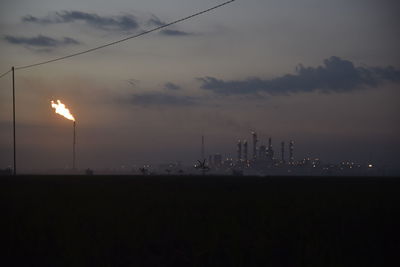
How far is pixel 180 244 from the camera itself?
16172 millimetres

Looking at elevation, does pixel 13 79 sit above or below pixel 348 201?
above

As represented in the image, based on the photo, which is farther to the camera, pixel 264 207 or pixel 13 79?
pixel 13 79

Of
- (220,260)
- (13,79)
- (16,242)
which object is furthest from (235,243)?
(13,79)

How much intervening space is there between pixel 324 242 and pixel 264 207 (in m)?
8.67

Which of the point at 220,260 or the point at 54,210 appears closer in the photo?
the point at 220,260

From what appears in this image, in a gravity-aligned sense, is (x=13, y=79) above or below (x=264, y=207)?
above

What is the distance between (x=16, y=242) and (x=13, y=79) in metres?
36.2

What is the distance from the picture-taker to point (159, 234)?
17.3 m

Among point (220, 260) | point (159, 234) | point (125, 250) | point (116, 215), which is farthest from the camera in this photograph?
point (116, 215)

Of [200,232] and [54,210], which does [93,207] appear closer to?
[54,210]

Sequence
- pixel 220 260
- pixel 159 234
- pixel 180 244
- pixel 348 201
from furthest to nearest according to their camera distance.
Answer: pixel 348 201 < pixel 159 234 < pixel 180 244 < pixel 220 260

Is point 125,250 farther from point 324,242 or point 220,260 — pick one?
point 324,242

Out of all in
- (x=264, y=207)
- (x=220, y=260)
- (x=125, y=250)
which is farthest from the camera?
(x=264, y=207)


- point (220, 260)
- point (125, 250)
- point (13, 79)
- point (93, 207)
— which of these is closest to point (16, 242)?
point (125, 250)
